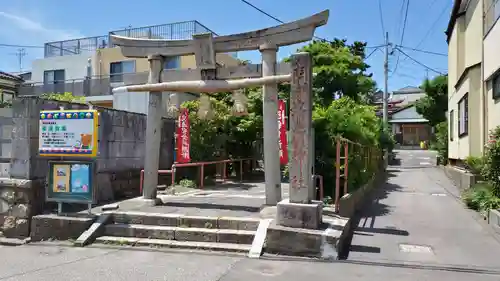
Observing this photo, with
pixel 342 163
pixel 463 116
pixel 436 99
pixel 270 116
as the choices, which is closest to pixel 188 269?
pixel 270 116

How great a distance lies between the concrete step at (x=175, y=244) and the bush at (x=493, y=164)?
612 cm

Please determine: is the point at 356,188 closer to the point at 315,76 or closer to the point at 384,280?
the point at 384,280

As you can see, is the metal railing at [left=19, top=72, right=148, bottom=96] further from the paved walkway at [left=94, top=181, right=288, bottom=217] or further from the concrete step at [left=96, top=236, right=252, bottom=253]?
the concrete step at [left=96, top=236, right=252, bottom=253]

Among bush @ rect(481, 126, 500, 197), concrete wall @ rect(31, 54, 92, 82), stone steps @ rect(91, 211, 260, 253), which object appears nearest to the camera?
stone steps @ rect(91, 211, 260, 253)

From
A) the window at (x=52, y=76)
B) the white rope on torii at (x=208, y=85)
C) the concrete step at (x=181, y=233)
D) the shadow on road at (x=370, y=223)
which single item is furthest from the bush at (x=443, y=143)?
the window at (x=52, y=76)

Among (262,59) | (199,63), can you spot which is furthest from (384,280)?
(199,63)

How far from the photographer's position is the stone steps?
284 inches

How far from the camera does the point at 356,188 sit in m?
10.8

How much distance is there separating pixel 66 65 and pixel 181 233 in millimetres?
21808

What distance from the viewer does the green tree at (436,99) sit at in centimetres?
2880

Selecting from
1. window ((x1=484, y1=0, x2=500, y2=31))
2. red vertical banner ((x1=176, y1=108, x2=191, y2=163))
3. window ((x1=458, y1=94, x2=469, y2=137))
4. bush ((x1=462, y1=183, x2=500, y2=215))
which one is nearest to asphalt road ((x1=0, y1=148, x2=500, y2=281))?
bush ((x1=462, y1=183, x2=500, y2=215))

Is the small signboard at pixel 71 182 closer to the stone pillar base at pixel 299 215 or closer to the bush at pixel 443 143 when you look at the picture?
the stone pillar base at pixel 299 215

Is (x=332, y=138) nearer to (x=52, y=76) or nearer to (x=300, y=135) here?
(x=300, y=135)

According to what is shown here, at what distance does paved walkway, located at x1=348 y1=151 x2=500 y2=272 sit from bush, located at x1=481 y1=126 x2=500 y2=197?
3.12 feet
